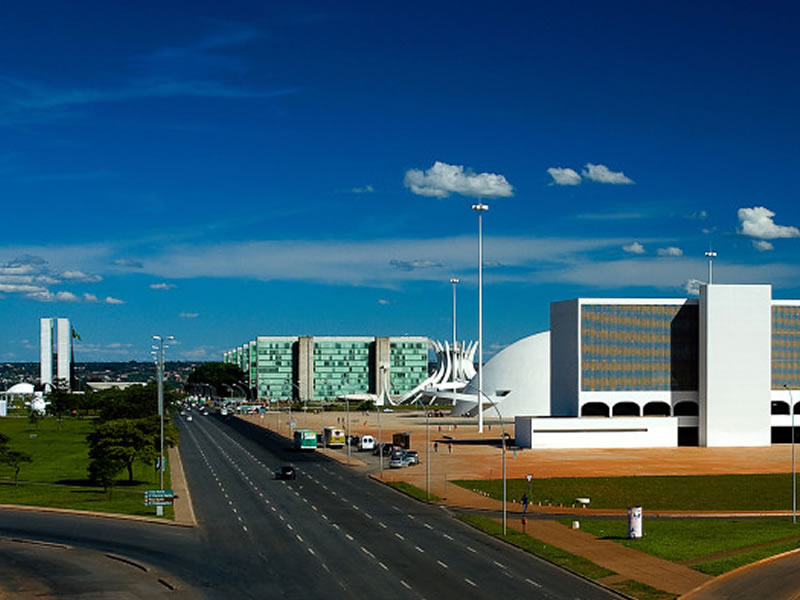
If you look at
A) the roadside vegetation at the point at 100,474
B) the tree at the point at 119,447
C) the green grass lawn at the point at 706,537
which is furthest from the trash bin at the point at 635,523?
the tree at the point at 119,447

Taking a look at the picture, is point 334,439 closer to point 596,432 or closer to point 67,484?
point 596,432

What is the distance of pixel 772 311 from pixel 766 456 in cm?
2454

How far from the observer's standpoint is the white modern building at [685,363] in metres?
125

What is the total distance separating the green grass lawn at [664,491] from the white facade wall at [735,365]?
34935 mm

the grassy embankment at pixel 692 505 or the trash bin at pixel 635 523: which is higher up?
the trash bin at pixel 635 523

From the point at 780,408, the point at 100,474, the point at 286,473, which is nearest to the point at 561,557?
the point at 100,474

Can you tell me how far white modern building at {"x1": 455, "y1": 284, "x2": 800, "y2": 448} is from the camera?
125m

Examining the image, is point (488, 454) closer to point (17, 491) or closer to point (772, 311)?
point (772, 311)

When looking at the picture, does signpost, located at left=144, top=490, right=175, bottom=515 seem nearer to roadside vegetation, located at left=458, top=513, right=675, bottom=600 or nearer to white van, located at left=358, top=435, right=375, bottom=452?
roadside vegetation, located at left=458, top=513, right=675, bottom=600

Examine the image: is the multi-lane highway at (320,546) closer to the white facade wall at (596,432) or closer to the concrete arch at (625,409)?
the white facade wall at (596,432)

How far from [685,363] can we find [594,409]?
42.1ft

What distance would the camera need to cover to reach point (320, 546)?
51.0m

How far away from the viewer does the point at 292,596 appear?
39.4m

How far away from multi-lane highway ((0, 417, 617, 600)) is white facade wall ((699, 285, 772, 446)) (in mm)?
60634
